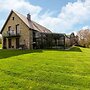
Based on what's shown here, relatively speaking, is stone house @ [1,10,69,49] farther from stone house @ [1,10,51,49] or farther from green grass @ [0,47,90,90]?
green grass @ [0,47,90,90]

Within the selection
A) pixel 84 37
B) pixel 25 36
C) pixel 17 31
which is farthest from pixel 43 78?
pixel 84 37

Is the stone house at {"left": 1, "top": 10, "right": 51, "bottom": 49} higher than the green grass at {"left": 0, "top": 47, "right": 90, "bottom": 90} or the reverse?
higher

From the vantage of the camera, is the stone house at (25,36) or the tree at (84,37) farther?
the tree at (84,37)

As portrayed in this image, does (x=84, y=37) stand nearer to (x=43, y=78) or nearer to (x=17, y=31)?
(x=17, y=31)

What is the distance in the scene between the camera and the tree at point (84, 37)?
6019 cm

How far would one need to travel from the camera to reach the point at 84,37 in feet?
209

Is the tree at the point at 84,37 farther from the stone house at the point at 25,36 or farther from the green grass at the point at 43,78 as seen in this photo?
the green grass at the point at 43,78

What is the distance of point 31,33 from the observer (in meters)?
39.4

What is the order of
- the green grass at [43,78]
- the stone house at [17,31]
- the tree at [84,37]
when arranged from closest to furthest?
the green grass at [43,78] < the stone house at [17,31] < the tree at [84,37]

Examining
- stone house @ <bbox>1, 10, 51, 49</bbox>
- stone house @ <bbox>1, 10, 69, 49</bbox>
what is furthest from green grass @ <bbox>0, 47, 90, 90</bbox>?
stone house @ <bbox>1, 10, 51, 49</bbox>

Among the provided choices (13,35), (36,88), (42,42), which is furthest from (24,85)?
(13,35)

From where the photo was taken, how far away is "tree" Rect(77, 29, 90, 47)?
60188mm

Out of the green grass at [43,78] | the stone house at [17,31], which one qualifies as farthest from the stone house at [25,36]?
the green grass at [43,78]

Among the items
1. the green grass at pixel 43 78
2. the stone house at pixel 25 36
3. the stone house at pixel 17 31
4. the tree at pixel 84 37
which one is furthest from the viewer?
the tree at pixel 84 37
